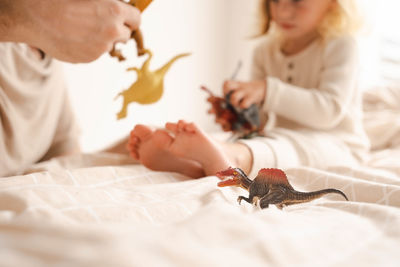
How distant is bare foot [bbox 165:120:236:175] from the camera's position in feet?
2.11

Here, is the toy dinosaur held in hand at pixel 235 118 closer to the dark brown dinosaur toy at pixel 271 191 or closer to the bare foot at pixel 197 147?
the bare foot at pixel 197 147

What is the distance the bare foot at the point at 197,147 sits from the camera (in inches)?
25.3

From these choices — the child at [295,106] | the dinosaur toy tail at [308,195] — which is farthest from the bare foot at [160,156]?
the dinosaur toy tail at [308,195]

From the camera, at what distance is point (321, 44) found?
1.07 metres

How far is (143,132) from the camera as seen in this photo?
0.70m

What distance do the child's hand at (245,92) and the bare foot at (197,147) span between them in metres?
0.22

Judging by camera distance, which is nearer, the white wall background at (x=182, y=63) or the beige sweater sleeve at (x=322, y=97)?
the beige sweater sleeve at (x=322, y=97)

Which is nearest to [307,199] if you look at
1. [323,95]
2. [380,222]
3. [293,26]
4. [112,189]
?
[380,222]

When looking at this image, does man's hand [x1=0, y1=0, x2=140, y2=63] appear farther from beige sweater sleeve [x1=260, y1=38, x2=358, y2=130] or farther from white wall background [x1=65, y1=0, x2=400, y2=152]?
beige sweater sleeve [x1=260, y1=38, x2=358, y2=130]

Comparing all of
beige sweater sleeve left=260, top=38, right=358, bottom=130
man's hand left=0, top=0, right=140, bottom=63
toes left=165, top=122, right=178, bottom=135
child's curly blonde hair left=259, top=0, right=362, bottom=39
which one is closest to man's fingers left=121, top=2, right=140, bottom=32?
man's hand left=0, top=0, right=140, bottom=63

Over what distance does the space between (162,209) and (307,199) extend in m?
0.18

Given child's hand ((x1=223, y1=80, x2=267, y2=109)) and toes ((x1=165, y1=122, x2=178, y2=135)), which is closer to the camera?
toes ((x1=165, y1=122, x2=178, y2=135))

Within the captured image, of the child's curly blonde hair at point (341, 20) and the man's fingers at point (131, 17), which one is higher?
the man's fingers at point (131, 17)

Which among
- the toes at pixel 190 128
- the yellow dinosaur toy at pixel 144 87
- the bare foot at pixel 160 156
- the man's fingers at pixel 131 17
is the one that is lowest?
the bare foot at pixel 160 156
